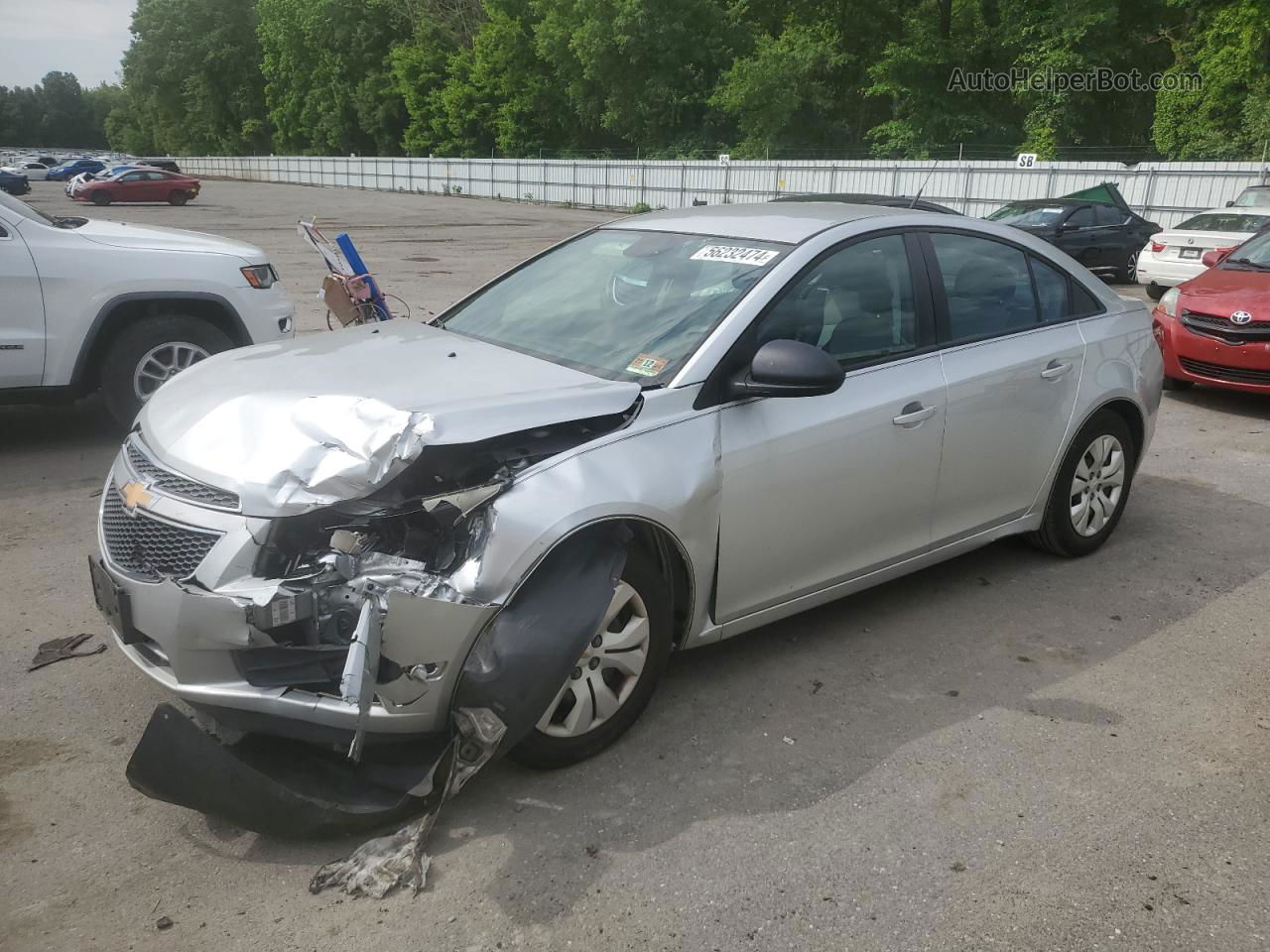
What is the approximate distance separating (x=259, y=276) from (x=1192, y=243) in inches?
509

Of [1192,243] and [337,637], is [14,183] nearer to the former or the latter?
[1192,243]

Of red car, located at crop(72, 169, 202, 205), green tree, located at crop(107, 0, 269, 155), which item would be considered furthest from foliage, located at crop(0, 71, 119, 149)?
red car, located at crop(72, 169, 202, 205)

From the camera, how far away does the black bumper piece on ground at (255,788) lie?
9.13 feet

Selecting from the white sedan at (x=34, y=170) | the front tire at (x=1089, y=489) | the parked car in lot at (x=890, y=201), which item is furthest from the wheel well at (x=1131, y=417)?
the white sedan at (x=34, y=170)

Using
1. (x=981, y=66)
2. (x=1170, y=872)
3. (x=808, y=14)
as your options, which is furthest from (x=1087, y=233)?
(x=808, y=14)

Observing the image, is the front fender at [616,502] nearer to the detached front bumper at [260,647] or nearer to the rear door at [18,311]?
the detached front bumper at [260,647]

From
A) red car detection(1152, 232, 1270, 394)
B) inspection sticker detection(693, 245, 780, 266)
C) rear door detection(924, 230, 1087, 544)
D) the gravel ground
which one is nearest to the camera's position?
the gravel ground

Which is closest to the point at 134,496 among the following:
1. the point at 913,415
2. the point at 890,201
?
the point at 913,415

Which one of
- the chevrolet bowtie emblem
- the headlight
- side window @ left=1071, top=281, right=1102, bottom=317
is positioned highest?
side window @ left=1071, top=281, right=1102, bottom=317

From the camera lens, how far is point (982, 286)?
175 inches

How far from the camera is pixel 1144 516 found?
5.75 metres

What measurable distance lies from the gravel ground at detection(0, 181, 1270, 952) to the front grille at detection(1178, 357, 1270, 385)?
4.03m

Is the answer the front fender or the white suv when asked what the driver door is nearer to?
the front fender

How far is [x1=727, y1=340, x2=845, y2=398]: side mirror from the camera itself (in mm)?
3354
